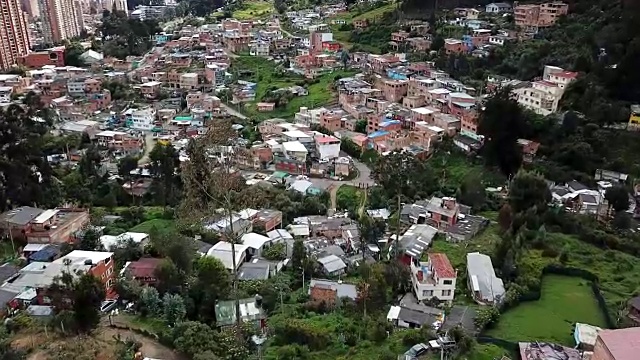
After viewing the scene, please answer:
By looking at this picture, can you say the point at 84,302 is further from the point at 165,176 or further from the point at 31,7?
the point at 31,7

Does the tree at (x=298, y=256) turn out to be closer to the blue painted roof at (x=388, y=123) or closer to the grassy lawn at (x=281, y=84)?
the blue painted roof at (x=388, y=123)

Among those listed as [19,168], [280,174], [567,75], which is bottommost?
[280,174]

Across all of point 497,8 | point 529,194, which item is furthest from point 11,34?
point 529,194

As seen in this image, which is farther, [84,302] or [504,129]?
[504,129]

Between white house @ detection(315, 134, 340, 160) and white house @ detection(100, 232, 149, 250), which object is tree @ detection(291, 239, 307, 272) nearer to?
white house @ detection(100, 232, 149, 250)

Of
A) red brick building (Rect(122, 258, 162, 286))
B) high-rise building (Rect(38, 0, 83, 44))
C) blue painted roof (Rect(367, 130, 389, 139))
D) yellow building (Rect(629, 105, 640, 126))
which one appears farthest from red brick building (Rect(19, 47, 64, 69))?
yellow building (Rect(629, 105, 640, 126))

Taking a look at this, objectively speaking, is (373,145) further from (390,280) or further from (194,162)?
(194,162)

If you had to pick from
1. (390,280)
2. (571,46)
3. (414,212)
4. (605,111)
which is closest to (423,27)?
(571,46)
